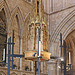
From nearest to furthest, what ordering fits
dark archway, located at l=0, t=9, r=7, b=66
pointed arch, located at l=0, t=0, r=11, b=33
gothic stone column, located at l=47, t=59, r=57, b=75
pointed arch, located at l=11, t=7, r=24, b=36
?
pointed arch, located at l=0, t=0, r=11, b=33 → dark archway, located at l=0, t=9, r=7, b=66 → pointed arch, located at l=11, t=7, r=24, b=36 → gothic stone column, located at l=47, t=59, r=57, b=75

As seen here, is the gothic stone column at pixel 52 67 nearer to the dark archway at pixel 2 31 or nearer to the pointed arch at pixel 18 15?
the pointed arch at pixel 18 15

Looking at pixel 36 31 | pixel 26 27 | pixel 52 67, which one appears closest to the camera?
pixel 36 31

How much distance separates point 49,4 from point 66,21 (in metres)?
2.52

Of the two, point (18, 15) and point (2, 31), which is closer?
point (2, 31)

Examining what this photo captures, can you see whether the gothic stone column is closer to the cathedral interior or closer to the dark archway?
the cathedral interior

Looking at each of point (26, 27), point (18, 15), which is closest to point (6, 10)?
point (18, 15)

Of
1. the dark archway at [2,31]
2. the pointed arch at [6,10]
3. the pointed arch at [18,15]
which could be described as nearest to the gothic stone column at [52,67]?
the pointed arch at [18,15]

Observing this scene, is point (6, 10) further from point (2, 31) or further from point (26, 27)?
point (26, 27)

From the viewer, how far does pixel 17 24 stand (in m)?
13.3

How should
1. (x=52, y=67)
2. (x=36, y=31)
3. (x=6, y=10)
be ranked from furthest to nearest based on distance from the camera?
(x=52, y=67), (x=6, y=10), (x=36, y=31)

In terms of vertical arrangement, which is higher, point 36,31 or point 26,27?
point 26,27

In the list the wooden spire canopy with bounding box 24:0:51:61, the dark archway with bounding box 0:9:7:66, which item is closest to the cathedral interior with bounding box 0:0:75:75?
the dark archway with bounding box 0:9:7:66

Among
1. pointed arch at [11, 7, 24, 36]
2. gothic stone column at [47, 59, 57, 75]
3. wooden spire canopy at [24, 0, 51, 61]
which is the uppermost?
pointed arch at [11, 7, 24, 36]

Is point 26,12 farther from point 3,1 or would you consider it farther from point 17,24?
point 3,1
